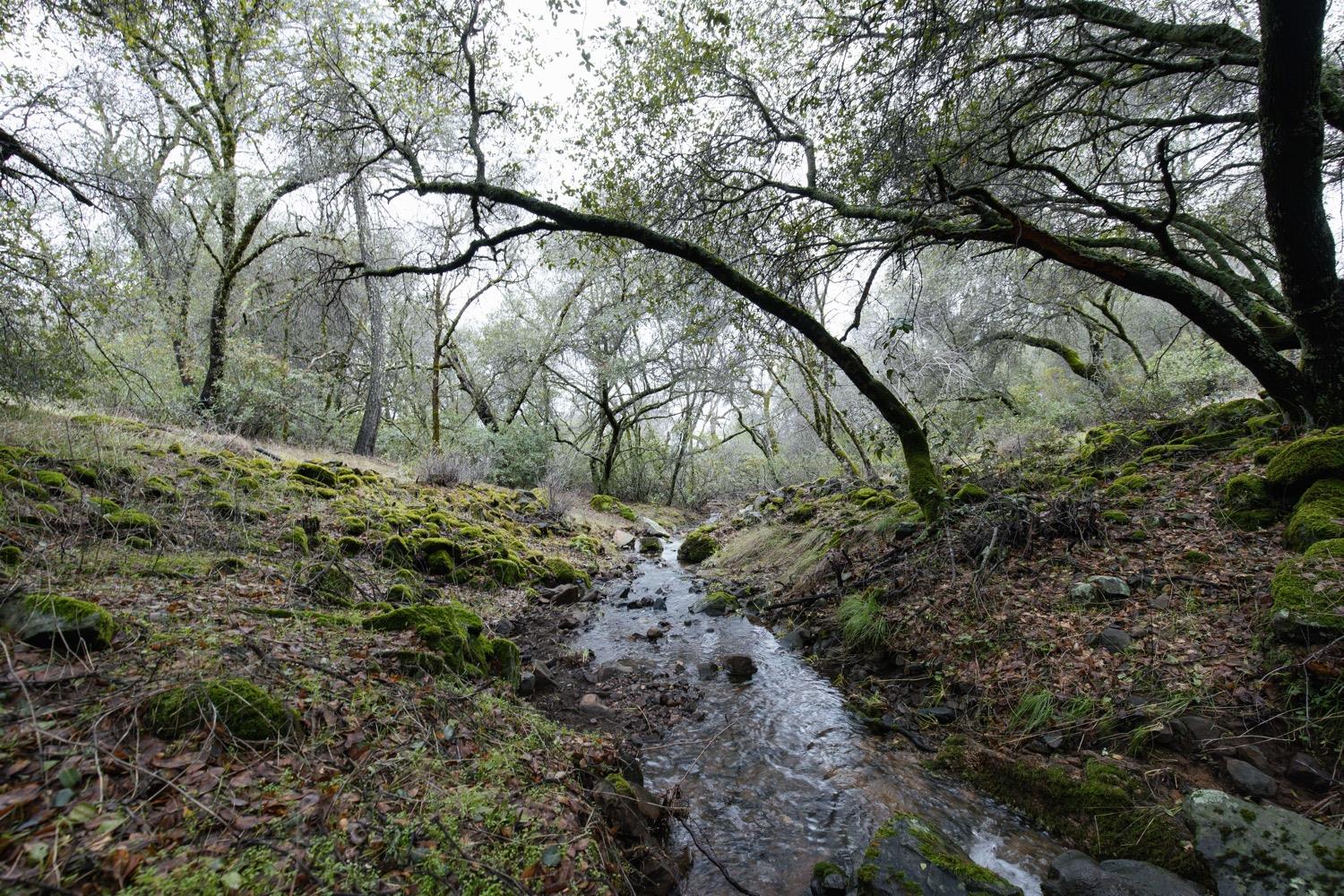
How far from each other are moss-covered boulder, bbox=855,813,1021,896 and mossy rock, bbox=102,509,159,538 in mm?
5582

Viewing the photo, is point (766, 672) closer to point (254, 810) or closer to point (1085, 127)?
point (254, 810)

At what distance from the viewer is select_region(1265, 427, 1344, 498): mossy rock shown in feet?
12.3

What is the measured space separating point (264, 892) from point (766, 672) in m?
4.19

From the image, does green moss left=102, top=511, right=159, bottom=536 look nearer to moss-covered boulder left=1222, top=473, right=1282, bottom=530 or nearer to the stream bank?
the stream bank

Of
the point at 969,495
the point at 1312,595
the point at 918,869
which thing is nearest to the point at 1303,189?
the point at 1312,595

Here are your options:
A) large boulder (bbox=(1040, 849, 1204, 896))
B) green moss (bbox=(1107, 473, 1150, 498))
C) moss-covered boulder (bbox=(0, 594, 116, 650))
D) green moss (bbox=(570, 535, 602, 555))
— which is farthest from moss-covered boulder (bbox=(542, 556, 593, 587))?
green moss (bbox=(1107, 473, 1150, 498))

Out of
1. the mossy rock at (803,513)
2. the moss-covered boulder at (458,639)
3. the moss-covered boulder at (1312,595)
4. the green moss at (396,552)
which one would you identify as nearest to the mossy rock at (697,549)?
the mossy rock at (803,513)

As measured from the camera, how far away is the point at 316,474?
7.86 meters

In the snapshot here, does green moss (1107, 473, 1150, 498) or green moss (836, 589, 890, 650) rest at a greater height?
green moss (1107, 473, 1150, 498)

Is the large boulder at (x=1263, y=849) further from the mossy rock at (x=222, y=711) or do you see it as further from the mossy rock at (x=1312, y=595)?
the mossy rock at (x=222, y=711)

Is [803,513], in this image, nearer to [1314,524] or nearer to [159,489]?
[1314,524]

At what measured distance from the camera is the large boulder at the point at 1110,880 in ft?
7.27

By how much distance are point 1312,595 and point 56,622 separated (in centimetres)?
629

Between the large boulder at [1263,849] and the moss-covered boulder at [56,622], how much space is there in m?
4.90
